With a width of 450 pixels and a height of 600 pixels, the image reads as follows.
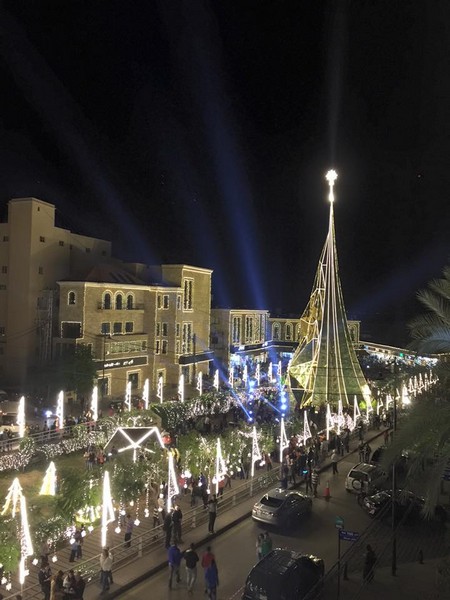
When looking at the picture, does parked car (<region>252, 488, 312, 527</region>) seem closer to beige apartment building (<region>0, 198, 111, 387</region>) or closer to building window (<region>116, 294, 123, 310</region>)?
beige apartment building (<region>0, 198, 111, 387</region>)

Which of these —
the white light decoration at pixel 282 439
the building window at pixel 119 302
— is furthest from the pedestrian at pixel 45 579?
the building window at pixel 119 302

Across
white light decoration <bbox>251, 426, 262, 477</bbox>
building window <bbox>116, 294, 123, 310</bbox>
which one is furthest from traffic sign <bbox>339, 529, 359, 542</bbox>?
building window <bbox>116, 294, 123, 310</bbox>

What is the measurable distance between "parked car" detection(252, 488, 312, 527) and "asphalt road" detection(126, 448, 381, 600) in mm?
341

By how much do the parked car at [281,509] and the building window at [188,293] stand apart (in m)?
30.8

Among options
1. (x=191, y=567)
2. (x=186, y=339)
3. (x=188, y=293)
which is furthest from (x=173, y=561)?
(x=188, y=293)

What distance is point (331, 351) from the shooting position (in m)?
30.9

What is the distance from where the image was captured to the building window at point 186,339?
4622 centimetres

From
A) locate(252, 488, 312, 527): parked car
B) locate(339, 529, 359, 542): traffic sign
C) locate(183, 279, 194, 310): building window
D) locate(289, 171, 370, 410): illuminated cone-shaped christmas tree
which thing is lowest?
locate(252, 488, 312, 527): parked car

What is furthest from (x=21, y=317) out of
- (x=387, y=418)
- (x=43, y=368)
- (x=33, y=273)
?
(x=387, y=418)

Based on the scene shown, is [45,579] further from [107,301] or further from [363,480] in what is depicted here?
[107,301]

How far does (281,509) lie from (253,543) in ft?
5.12

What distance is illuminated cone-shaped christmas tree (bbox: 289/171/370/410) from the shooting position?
3058 cm

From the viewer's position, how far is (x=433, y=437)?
11.2 metres

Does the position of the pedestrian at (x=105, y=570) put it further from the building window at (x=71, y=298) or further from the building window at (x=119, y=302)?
the building window at (x=119, y=302)
